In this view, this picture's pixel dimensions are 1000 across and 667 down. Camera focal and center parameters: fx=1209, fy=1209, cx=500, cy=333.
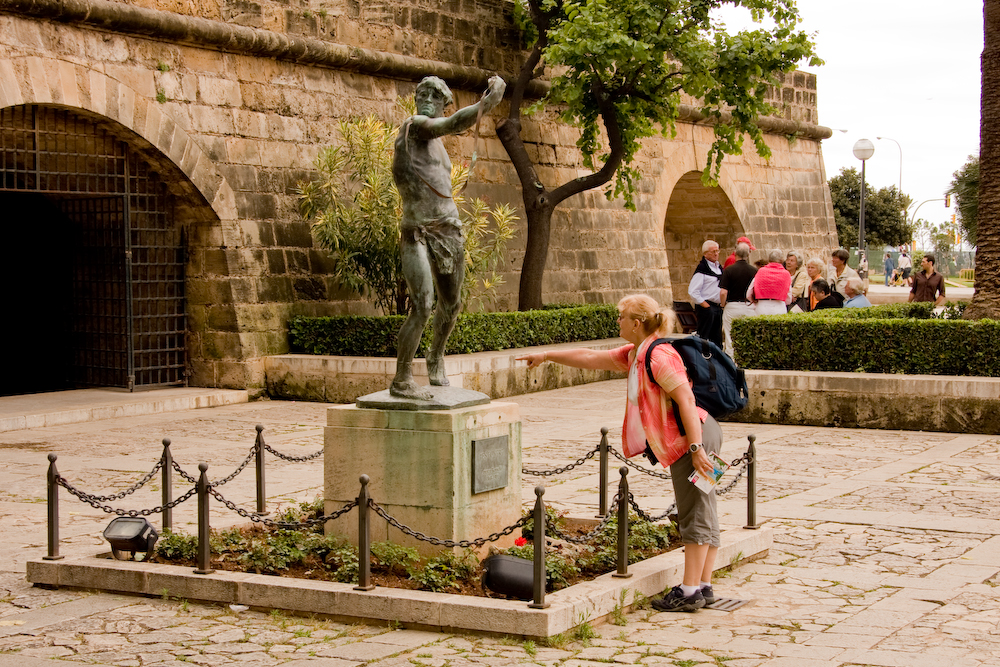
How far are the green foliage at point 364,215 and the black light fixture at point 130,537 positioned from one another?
22.5 ft

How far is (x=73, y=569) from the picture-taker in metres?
5.54

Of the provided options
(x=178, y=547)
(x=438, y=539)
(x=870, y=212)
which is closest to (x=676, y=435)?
(x=438, y=539)

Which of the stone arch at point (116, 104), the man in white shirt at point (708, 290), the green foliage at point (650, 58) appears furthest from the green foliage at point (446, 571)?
the green foliage at point (650, 58)

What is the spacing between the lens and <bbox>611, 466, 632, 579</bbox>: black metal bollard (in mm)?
5156

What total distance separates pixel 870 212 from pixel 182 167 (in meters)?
37.8

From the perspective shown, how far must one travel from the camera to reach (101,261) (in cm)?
1236

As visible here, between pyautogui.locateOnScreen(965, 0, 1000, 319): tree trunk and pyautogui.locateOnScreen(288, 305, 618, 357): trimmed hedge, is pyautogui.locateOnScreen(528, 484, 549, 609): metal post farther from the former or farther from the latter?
pyautogui.locateOnScreen(965, 0, 1000, 319): tree trunk

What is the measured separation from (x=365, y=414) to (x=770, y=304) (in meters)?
Result: 7.44

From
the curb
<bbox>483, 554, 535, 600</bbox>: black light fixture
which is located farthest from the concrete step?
<bbox>483, 554, 535, 600</bbox>: black light fixture

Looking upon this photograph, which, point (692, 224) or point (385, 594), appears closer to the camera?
point (385, 594)

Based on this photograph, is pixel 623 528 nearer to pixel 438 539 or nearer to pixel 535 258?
pixel 438 539

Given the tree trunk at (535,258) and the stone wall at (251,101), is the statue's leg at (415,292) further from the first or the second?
the tree trunk at (535,258)

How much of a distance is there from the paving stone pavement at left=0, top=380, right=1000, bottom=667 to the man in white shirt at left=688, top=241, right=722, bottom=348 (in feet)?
12.0

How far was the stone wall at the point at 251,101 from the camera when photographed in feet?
36.4
